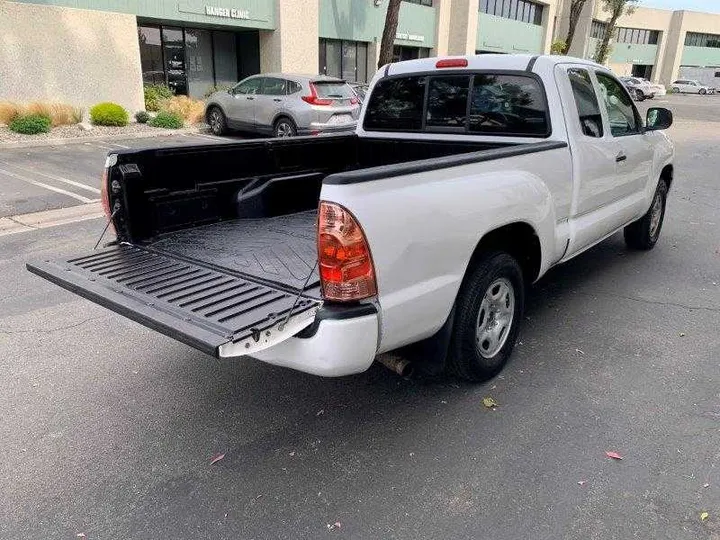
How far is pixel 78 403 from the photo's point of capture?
3520 millimetres

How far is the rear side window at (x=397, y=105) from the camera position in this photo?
16.1 feet

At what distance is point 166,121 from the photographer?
16.2 m

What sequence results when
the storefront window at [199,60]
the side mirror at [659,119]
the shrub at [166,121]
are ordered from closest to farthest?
the side mirror at [659,119]
the shrub at [166,121]
the storefront window at [199,60]

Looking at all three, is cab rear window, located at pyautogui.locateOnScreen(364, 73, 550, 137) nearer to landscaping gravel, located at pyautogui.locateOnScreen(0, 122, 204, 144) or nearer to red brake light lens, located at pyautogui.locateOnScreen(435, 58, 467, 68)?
red brake light lens, located at pyautogui.locateOnScreen(435, 58, 467, 68)

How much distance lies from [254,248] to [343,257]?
134 centimetres

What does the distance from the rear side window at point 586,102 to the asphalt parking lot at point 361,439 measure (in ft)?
4.88

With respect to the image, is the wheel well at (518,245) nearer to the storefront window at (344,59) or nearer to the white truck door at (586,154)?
the white truck door at (586,154)

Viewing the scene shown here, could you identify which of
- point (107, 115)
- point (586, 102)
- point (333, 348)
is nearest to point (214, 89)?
point (107, 115)

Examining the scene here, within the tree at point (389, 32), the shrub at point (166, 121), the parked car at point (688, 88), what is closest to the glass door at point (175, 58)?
the shrub at point (166, 121)

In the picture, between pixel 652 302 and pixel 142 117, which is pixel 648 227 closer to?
pixel 652 302

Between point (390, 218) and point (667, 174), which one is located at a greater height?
point (390, 218)

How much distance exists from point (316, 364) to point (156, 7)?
18.6m

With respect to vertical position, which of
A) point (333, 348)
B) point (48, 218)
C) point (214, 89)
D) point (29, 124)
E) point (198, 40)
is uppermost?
point (198, 40)

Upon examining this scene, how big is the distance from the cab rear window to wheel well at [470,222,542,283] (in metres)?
0.88
